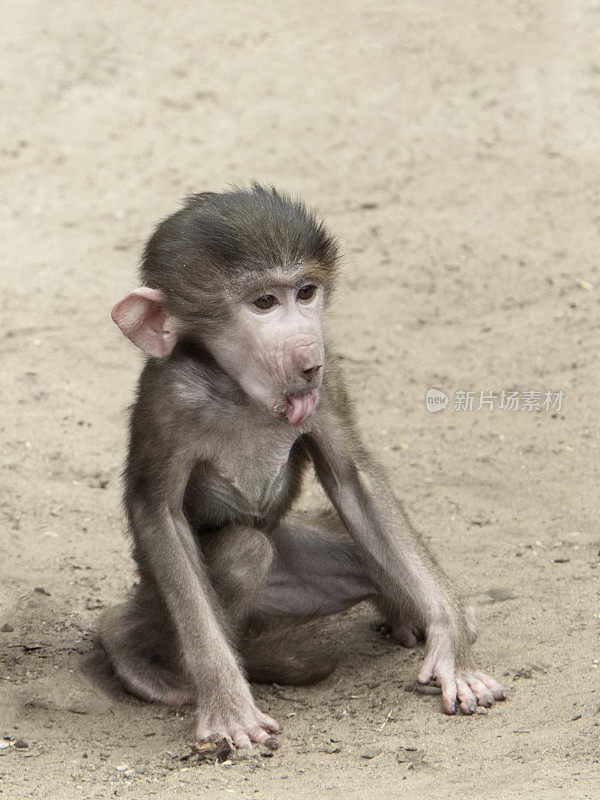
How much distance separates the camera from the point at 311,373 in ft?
15.4

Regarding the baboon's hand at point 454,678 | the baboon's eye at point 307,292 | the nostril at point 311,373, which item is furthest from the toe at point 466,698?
the baboon's eye at point 307,292

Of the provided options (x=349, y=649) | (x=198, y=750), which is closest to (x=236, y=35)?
(x=349, y=649)

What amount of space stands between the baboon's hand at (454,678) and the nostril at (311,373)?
1330mm

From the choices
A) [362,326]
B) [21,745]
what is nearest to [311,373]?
[21,745]

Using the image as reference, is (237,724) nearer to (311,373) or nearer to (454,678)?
(454,678)

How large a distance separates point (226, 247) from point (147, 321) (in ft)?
1.60

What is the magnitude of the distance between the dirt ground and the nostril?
4.60 ft

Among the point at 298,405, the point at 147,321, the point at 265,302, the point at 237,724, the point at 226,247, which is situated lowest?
the point at 237,724

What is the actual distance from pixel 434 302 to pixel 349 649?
387cm

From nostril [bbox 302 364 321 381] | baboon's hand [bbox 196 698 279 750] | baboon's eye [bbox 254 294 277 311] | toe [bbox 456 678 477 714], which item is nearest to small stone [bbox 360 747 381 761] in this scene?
baboon's hand [bbox 196 698 279 750]

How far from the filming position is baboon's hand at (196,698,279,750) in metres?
4.80

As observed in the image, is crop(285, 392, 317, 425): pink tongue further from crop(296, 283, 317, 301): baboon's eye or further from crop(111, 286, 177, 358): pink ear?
crop(111, 286, 177, 358): pink ear

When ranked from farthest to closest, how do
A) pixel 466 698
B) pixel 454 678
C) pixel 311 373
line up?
1. pixel 454 678
2. pixel 466 698
3. pixel 311 373

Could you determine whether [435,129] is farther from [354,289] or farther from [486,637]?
[486,637]
